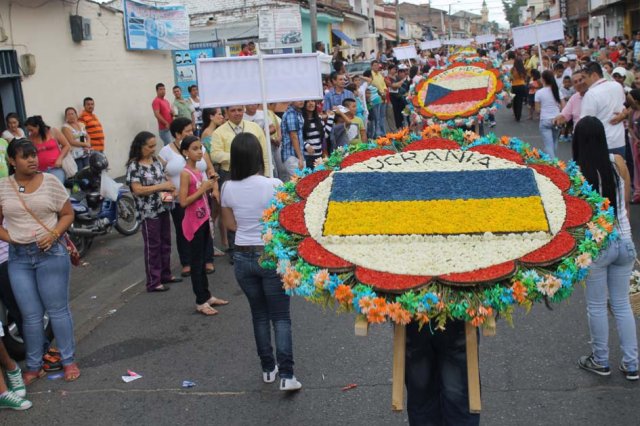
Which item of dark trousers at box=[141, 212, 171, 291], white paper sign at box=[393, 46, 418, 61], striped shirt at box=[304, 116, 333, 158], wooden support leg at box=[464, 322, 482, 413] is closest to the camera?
wooden support leg at box=[464, 322, 482, 413]

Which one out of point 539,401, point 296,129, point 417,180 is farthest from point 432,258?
point 296,129

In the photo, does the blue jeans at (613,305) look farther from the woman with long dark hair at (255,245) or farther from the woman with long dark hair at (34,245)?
Answer: the woman with long dark hair at (34,245)

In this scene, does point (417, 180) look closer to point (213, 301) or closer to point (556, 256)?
point (556, 256)

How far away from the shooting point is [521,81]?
22.3 metres

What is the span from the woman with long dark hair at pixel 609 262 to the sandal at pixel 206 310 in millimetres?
3603

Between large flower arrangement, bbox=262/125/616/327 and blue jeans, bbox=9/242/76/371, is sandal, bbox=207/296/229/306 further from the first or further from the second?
large flower arrangement, bbox=262/125/616/327

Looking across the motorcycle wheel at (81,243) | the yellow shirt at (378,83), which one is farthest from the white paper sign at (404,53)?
the motorcycle wheel at (81,243)

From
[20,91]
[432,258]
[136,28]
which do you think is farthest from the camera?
[136,28]

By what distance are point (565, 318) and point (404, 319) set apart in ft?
12.4

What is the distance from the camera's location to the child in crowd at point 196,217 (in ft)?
23.6

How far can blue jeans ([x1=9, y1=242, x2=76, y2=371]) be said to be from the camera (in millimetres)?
5680

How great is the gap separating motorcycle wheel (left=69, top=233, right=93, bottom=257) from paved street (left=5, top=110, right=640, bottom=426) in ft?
7.94

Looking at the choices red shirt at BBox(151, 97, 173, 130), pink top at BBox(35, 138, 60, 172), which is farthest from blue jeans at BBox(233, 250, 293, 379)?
red shirt at BBox(151, 97, 173, 130)

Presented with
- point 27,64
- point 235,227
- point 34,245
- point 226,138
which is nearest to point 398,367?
point 235,227
